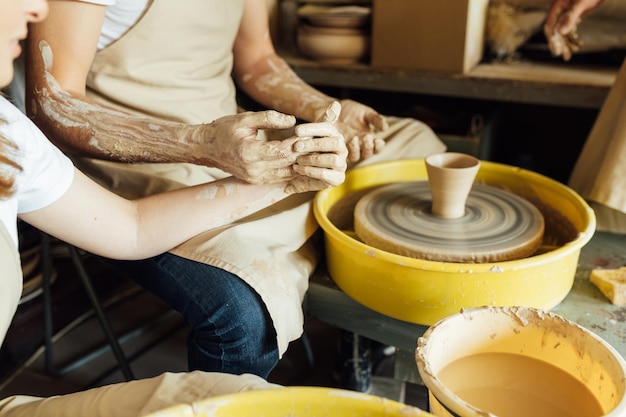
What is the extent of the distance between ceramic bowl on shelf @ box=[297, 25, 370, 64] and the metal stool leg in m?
1.32

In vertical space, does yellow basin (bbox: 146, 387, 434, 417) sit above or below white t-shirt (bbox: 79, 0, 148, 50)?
below

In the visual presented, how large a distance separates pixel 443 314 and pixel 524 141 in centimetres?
209

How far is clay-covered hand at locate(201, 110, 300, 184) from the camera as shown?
40.9 inches

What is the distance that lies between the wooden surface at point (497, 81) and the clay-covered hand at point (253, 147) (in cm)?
131

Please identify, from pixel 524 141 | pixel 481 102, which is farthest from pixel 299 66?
pixel 524 141

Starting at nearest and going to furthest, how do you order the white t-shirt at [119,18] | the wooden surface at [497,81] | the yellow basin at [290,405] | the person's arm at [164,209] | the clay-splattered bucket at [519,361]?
the yellow basin at [290,405] → the clay-splattered bucket at [519,361] → the person's arm at [164,209] → the white t-shirt at [119,18] → the wooden surface at [497,81]

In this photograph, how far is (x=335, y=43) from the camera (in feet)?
7.82

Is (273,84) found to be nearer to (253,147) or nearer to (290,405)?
(253,147)

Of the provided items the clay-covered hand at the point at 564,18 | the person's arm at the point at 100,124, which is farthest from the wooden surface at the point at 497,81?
the person's arm at the point at 100,124

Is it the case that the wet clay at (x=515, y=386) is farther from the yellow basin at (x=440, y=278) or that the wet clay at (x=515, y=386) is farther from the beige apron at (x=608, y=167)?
the beige apron at (x=608, y=167)

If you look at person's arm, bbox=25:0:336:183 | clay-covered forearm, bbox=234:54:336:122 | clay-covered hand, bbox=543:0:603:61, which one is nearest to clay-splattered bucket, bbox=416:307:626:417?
person's arm, bbox=25:0:336:183

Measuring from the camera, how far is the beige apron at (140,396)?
82cm

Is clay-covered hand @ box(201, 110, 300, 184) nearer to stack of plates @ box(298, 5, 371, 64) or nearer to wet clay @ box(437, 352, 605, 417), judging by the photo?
wet clay @ box(437, 352, 605, 417)

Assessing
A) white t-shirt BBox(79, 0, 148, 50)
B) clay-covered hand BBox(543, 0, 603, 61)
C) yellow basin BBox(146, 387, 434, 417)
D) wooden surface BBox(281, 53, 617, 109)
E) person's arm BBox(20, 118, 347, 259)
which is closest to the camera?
yellow basin BBox(146, 387, 434, 417)
